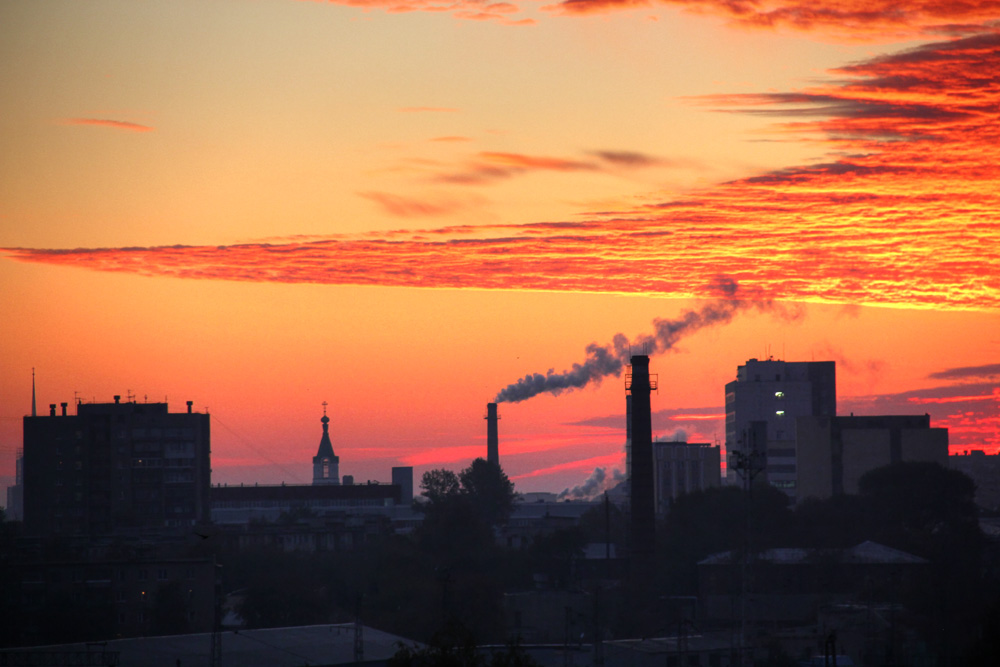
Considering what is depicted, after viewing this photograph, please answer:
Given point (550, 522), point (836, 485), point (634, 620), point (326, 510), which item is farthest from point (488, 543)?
point (326, 510)

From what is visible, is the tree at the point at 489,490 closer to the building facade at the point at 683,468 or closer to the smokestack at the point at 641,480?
the building facade at the point at 683,468

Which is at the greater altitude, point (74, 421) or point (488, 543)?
point (74, 421)

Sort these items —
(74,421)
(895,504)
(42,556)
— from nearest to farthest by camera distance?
(42,556), (895,504), (74,421)

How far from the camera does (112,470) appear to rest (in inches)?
4136

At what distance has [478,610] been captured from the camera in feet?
218

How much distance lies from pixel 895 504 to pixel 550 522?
33.1m

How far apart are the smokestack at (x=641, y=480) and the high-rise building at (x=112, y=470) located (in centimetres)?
4164

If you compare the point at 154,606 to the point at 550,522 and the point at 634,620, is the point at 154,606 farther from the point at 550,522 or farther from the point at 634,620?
the point at 550,522

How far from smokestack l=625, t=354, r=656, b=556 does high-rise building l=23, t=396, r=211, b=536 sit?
41.6 metres

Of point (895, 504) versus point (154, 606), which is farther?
point (895, 504)

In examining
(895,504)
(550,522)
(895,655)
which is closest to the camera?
(895,655)

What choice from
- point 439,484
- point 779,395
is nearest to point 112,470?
point 439,484

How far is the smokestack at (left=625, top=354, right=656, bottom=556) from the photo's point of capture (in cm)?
7862

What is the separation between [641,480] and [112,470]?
47.6m
